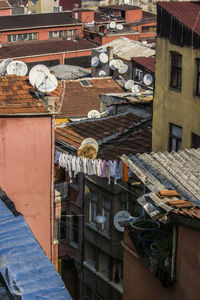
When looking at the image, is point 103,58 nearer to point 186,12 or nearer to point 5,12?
point 186,12

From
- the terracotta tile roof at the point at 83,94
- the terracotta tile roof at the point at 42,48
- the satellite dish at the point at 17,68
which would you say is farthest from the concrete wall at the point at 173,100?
the terracotta tile roof at the point at 42,48

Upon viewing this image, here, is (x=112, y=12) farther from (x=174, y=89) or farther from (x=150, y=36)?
(x=174, y=89)

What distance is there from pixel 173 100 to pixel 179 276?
10.9 m

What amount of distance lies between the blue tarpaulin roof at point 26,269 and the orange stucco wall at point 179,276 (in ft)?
17.0

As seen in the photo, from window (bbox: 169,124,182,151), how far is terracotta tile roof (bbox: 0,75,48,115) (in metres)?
6.26

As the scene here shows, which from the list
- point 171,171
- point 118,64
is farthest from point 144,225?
point 118,64

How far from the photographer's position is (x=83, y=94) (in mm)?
44594

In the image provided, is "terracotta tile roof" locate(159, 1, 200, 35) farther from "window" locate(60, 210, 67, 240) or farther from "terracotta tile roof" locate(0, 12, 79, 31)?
"terracotta tile roof" locate(0, 12, 79, 31)

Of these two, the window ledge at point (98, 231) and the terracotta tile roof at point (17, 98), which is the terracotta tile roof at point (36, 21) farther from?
the terracotta tile roof at point (17, 98)

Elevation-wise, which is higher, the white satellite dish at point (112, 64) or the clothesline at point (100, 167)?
the white satellite dish at point (112, 64)

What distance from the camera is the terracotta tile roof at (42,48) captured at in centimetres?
6938

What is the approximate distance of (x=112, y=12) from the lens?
90312 millimetres

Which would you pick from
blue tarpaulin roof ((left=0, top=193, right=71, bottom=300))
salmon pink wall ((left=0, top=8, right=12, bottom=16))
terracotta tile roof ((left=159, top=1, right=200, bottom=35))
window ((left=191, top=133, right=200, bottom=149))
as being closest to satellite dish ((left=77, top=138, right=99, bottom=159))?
window ((left=191, top=133, right=200, bottom=149))

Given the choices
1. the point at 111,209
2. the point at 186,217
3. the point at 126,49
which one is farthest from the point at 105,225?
the point at 126,49
